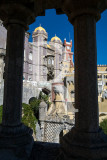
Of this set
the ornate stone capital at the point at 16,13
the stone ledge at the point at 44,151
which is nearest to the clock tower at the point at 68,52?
the ornate stone capital at the point at 16,13

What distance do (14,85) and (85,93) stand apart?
1.53 m

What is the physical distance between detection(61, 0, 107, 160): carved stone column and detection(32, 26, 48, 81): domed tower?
2995cm

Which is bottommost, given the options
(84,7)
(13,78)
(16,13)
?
(13,78)

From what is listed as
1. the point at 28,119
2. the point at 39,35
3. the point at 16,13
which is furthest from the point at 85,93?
the point at 39,35

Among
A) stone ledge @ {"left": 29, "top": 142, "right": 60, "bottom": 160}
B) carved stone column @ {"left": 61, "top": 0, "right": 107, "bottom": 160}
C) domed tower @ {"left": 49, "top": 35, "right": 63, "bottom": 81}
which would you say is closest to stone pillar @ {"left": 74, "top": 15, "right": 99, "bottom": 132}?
carved stone column @ {"left": 61, "top": 0, "right": 107, "bottom": 160}

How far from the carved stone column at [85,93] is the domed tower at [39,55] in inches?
1179

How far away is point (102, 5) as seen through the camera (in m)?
2.73

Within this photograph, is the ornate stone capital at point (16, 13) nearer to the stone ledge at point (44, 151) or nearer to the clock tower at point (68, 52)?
the stone ledge at point (44, 151)

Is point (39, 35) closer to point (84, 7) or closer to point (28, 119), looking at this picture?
point (28, 119)

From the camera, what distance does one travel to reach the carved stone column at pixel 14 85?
260cm

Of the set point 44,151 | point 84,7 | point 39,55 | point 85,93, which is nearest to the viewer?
point 85,93

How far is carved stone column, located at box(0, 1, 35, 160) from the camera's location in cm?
260

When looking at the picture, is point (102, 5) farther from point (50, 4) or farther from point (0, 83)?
point (0, 83)

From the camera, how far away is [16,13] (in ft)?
9.96
